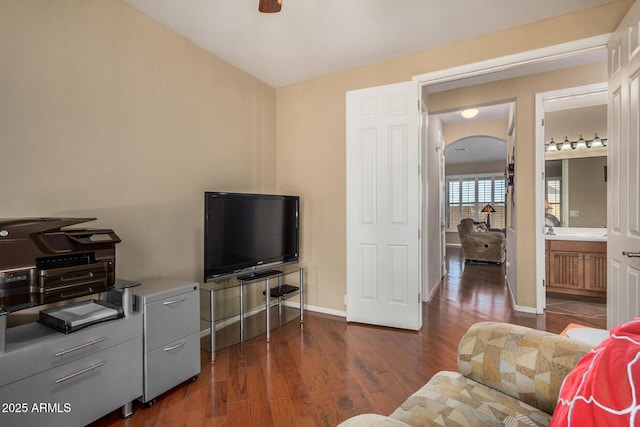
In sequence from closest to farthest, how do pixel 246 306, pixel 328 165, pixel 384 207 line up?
pixel 384 207 < pixel 246 306 < pixel 328 165

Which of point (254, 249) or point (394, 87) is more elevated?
point (394, 87)

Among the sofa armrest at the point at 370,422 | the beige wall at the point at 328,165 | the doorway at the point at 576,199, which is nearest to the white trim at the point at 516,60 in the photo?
the beige wall at the point at 328,165

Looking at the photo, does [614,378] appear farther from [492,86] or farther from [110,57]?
[492,86]

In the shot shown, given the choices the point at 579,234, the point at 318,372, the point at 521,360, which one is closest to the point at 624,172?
the point at 521,360

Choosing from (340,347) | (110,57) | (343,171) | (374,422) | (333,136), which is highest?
(110,57)

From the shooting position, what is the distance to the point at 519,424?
1.08 metres

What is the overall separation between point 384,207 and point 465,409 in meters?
2.26

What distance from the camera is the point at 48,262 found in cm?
163

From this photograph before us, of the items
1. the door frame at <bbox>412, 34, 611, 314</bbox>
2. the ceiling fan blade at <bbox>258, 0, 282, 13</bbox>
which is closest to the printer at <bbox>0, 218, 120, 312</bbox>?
the ceiling fan blade at <bbox>258, 0, 282, 13</bbox>

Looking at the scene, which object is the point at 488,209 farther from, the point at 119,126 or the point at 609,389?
the point at 609,389

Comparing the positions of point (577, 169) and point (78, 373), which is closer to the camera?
point (78, 373)

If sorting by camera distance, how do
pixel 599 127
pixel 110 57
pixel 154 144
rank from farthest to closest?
pixel 599 127, pixel 154 144, pixel 110 57

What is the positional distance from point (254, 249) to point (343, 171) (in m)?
Answer: 1.29

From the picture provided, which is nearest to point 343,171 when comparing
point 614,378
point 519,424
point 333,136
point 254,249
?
point 333,136
